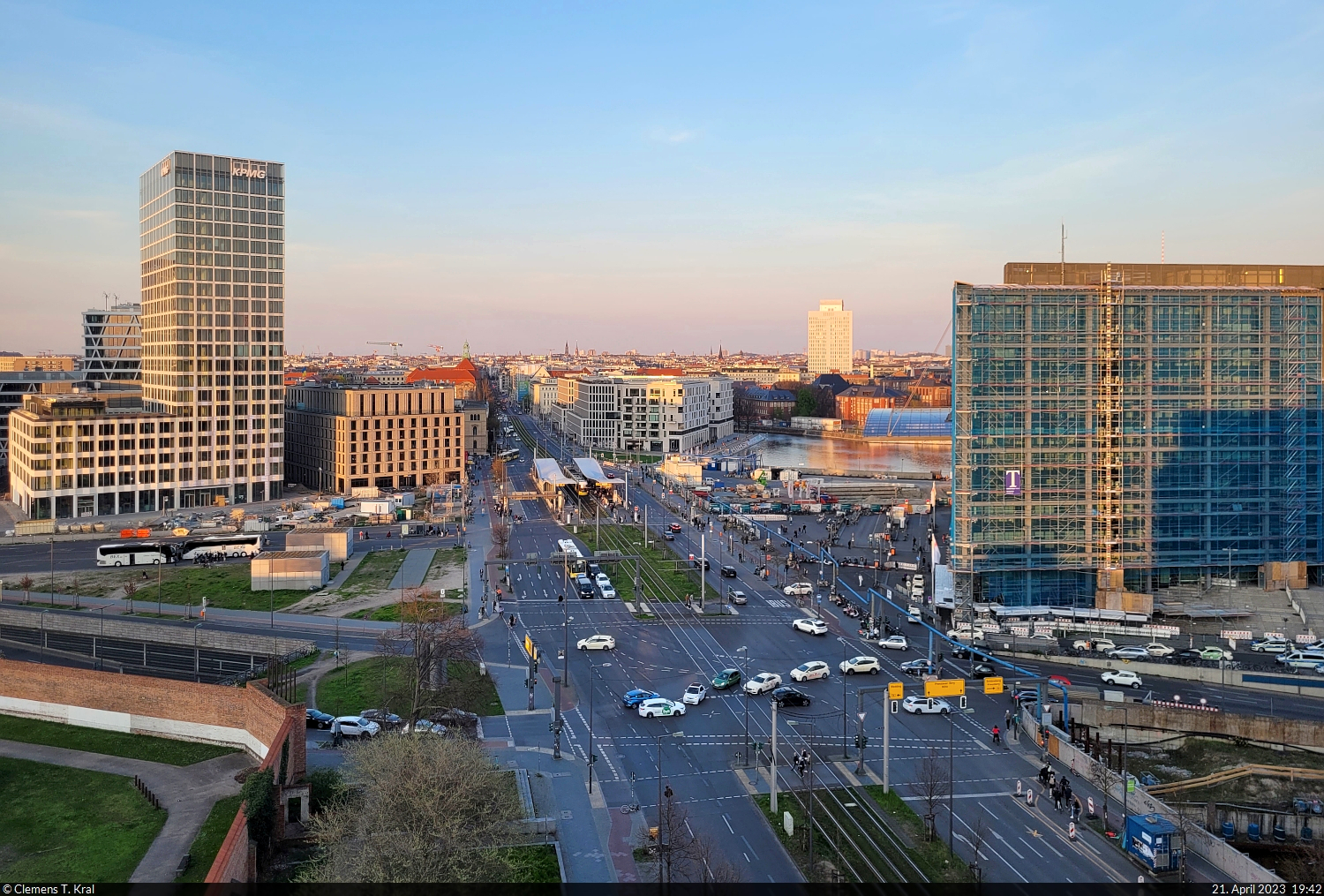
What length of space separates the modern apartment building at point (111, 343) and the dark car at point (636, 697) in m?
126

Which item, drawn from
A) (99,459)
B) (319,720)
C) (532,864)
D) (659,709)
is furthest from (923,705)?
(99,459)

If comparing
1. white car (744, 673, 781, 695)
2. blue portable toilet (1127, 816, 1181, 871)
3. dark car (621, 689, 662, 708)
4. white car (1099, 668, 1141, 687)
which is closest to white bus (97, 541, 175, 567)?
dark car (621, 689, 662, 708)

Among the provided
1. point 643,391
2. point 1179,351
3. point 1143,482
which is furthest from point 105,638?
point 643,391

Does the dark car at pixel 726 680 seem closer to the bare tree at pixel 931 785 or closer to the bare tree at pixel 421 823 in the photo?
the bare tree at pixel 931 785

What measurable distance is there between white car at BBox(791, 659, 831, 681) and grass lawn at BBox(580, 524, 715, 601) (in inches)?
685

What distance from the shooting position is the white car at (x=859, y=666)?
49.7 m

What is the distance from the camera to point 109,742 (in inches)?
1620

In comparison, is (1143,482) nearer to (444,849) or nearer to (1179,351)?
(1179,351)

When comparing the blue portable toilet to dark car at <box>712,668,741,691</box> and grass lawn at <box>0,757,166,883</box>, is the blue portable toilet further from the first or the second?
grass lawn at <box>0,757,166,883</box>

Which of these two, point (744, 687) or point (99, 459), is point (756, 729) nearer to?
point (744, 687)

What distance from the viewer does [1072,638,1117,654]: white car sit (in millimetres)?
54344

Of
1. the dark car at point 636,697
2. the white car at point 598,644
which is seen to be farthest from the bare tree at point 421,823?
the white car at point 598,644

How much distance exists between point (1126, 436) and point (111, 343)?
467ft

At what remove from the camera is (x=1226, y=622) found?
6022cm
